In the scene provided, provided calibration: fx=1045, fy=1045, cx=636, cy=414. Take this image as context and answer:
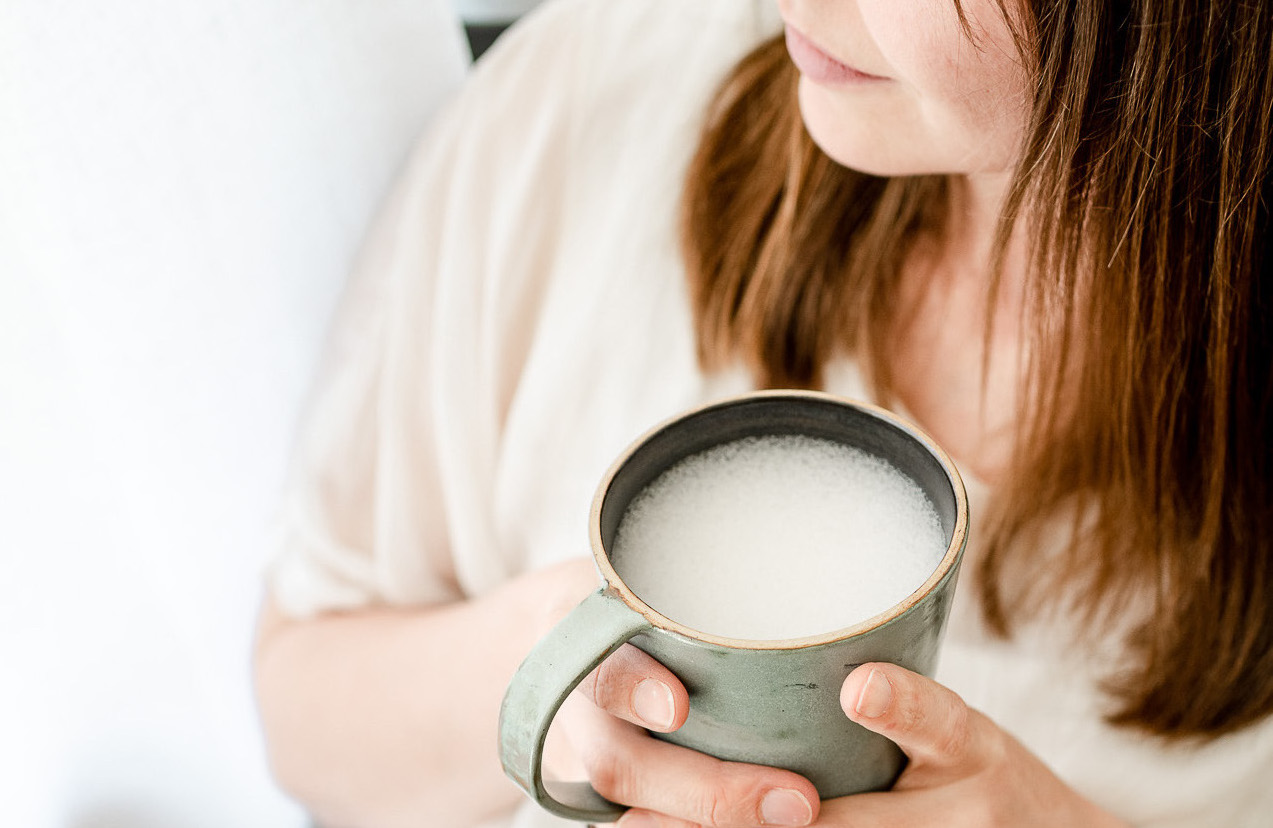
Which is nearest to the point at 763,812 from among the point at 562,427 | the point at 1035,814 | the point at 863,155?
the point at 1035,814

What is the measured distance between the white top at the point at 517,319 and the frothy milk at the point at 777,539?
1.26 feet

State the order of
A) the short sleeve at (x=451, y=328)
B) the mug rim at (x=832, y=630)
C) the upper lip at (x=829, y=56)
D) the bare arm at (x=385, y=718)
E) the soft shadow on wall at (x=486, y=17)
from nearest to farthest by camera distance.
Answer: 1. the mug rim at (x=832, y=630)
2. the upper lip at (x=829, y=56)
3. the bare arm at (x=385, y=718)
4. the short sleeve at (x=451, y=328)
5. the soft shadow on wall at (x=486, y=17)

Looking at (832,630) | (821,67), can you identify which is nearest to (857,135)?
(821,67)

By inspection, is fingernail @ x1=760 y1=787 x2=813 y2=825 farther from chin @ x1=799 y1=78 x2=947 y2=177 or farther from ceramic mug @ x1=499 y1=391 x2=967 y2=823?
chin @ x1=799 y1=78 x2=947 y2=177

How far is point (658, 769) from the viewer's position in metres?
0.45

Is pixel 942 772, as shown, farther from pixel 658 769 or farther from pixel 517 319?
pixel 517 319

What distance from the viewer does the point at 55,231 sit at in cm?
55

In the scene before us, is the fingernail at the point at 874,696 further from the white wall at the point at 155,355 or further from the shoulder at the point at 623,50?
Answer: the shoulder at the point at 623,50

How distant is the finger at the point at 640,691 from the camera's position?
403mm

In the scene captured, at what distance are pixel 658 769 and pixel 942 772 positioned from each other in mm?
156

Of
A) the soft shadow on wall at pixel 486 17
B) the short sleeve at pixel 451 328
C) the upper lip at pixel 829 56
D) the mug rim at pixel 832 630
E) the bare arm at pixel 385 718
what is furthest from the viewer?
the soft shadow on wall at pixel 486 17

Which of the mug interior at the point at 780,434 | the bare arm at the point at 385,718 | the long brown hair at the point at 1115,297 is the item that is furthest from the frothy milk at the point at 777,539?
the bare arm at the point at 385,718

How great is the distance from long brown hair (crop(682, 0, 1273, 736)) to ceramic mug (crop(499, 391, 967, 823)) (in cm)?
22

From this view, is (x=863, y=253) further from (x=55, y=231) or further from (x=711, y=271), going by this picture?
(x=55, y=231)
